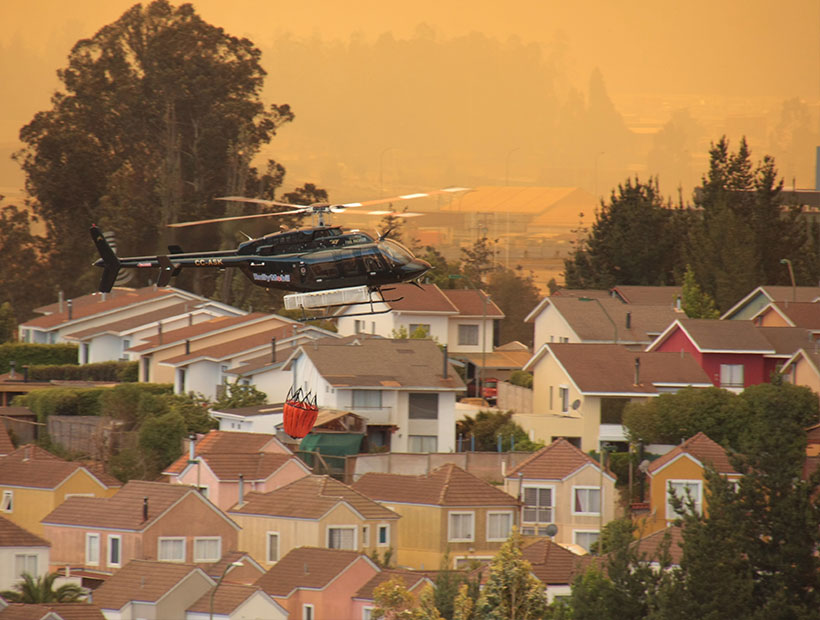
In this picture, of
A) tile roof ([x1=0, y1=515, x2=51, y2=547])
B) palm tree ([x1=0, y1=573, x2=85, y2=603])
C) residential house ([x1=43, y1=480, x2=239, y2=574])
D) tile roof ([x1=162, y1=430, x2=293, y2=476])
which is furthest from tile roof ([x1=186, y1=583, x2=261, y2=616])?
tile roof ([x1=162, y1=430, x2=293, y2=476])

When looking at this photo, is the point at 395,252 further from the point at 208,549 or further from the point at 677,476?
the point at 677,476

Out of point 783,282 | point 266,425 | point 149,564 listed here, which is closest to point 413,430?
point 266,425

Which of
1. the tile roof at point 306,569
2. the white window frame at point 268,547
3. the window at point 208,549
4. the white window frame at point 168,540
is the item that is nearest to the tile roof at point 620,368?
the white window frame at point 268,547

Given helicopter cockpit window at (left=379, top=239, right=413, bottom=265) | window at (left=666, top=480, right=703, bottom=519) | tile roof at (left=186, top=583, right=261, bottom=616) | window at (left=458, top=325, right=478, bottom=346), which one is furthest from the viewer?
window at (left=458, top=325, right=478, bottom=346)

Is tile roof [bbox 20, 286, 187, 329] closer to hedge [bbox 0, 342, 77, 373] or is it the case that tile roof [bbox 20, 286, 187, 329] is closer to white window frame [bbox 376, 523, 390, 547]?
hedge [bbox 0, 342, 77, 373]

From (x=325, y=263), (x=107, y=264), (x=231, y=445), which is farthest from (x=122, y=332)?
(x=325, y=263)

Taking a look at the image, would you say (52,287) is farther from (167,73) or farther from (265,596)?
(265,596)
